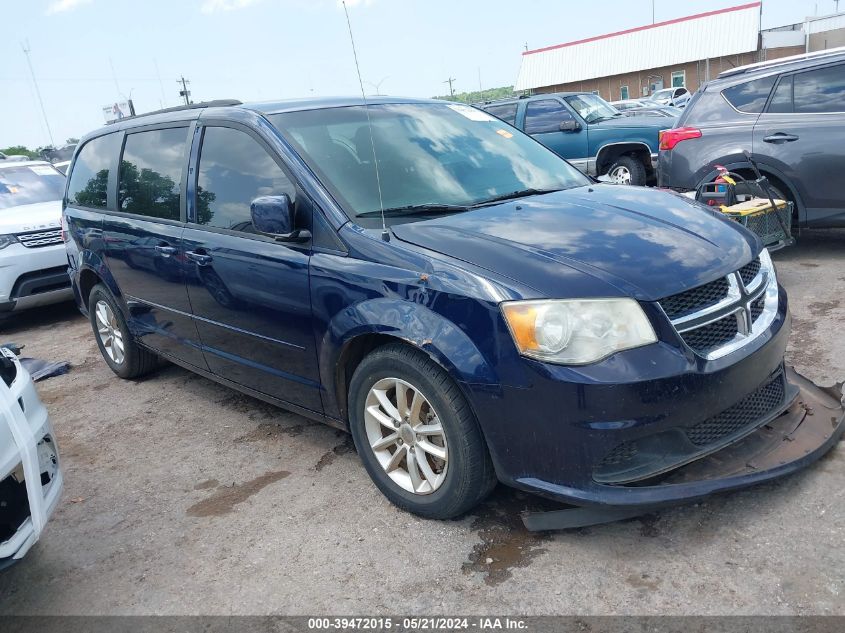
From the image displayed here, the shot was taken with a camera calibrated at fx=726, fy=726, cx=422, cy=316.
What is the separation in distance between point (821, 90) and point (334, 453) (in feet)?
18.3

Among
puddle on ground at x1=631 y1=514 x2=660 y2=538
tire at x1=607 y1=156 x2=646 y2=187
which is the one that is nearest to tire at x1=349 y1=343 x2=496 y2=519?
puddle on ground at x1=631 y1=514 x2=660 y2=538

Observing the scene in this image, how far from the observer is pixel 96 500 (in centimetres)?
374

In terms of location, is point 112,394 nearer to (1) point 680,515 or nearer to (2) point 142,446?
(2) point 142,446

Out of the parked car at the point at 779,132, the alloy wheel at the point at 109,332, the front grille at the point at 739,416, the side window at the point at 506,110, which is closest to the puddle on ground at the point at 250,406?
the alloy wheel at the point at 109,332

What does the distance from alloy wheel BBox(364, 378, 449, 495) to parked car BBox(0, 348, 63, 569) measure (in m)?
Answer: 1.30

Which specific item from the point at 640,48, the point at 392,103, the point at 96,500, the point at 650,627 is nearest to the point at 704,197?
the point at 392,103

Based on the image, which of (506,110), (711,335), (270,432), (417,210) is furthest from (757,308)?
(506,110)

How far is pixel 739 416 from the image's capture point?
9.41ft

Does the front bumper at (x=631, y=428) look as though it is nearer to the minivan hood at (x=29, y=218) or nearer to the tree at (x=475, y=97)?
the tree at (x=475, y=97)

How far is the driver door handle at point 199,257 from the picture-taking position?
3.91 metres

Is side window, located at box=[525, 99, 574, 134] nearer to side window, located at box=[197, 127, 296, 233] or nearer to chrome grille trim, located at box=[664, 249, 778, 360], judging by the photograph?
side window, located at box=[197, 127, 296, 233]

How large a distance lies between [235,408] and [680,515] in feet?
9.56

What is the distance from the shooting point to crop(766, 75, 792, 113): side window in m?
6.67

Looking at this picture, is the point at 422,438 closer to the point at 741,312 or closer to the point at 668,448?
the point at 668,448
